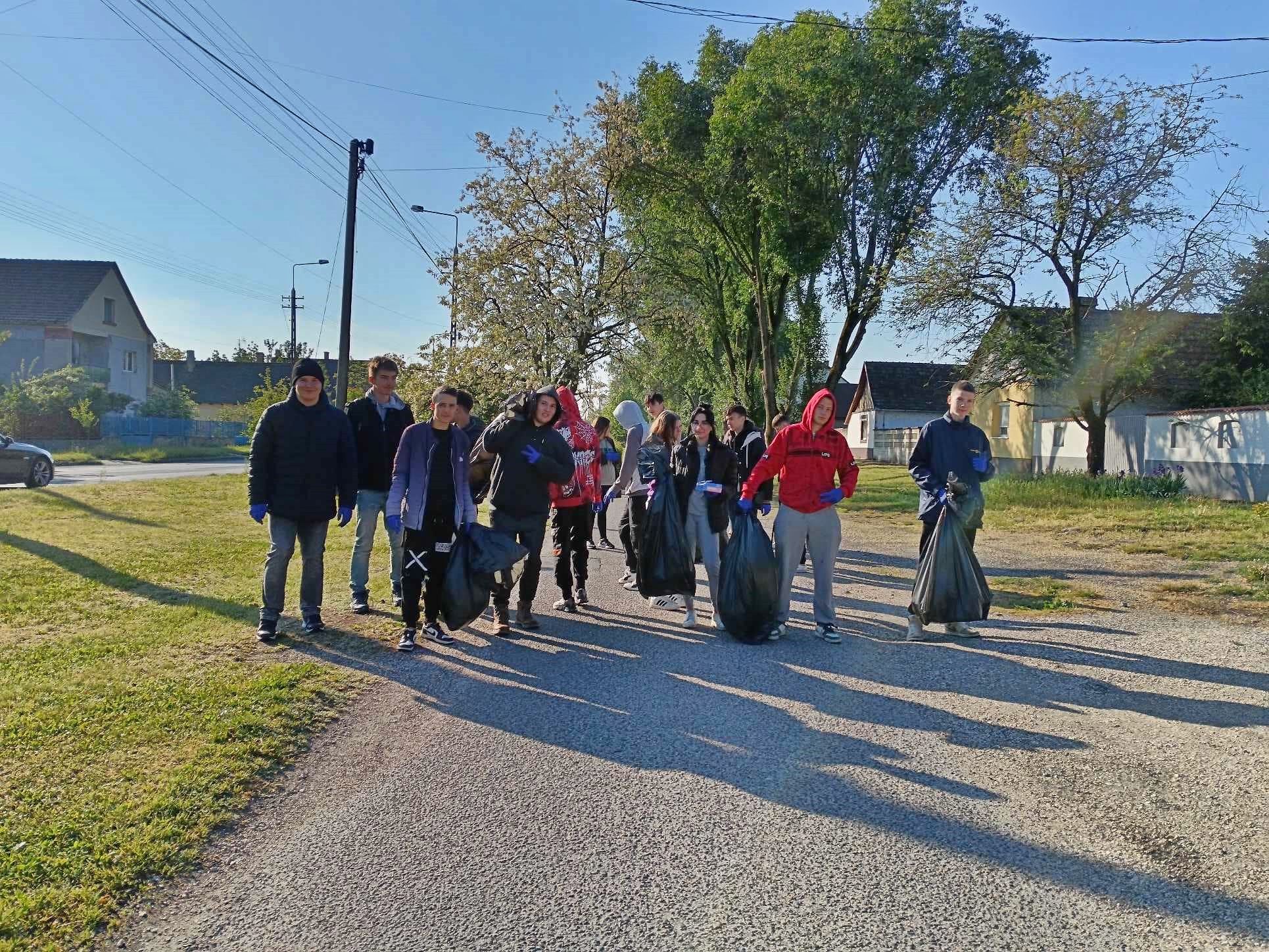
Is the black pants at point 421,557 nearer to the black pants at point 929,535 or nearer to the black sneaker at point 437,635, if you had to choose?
the black sneaker at point 437,635

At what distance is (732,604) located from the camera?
6.44m

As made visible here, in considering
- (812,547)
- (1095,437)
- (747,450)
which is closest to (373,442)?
(747,450)

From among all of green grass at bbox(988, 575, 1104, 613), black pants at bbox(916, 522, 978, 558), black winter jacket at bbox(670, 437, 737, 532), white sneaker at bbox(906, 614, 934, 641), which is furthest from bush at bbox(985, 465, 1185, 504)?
black winter jacket at bbox(670, 437, 737, 532)

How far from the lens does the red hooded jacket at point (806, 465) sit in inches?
257

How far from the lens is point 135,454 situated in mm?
37250

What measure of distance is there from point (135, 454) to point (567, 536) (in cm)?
3609

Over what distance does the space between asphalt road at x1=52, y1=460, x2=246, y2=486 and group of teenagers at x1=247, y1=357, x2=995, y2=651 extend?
54.1ft

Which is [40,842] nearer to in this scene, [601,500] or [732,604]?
[732,604]

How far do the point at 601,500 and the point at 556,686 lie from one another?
15.3 ft

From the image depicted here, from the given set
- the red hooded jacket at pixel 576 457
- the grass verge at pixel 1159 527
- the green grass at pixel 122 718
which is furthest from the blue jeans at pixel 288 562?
the grass verge at pixel 1159 527

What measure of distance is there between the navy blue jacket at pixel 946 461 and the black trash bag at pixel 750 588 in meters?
1.22

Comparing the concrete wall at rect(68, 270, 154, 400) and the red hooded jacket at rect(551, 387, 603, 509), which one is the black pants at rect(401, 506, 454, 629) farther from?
the concrete wall at rect(68, 270, 154, 400)

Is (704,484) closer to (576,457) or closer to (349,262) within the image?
(576,457)

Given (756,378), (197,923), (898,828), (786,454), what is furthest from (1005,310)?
(197,923)
